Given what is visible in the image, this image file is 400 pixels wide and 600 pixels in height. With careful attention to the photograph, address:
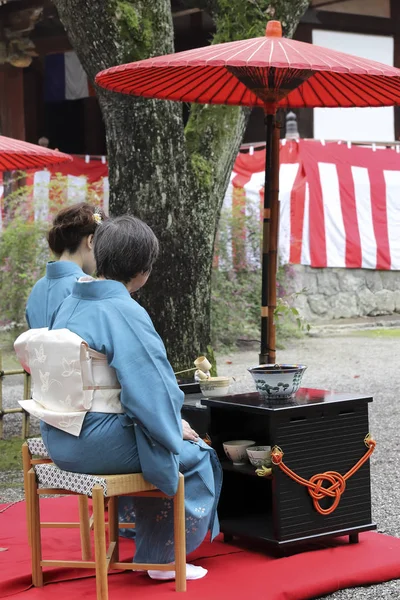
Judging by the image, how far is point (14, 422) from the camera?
288 inches

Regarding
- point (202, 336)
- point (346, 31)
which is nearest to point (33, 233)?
point (202, 336)

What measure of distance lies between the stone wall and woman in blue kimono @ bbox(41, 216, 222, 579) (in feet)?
27.5

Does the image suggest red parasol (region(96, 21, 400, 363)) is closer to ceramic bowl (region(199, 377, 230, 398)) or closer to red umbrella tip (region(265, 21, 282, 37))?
red umbrella tip (region(265, 21, 282, 37))

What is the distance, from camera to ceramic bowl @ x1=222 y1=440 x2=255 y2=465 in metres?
3.82

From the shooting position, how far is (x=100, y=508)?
10.0 feet

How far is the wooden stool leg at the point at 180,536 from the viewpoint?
10.5 ft

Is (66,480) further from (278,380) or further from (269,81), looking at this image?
(269,81)

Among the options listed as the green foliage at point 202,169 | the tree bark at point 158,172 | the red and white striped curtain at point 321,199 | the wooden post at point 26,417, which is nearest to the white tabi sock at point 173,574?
the tree bark at point 158,172

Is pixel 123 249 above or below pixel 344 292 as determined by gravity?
above

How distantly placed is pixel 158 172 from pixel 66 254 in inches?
70.5

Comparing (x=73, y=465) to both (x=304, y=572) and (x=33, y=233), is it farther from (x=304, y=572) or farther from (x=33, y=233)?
(x=33, y=233)

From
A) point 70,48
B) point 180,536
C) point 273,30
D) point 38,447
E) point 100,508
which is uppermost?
point 70,48

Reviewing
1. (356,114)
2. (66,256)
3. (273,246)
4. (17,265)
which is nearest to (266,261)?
(273,246)

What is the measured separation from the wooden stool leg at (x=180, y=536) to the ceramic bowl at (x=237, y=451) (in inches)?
25.5
